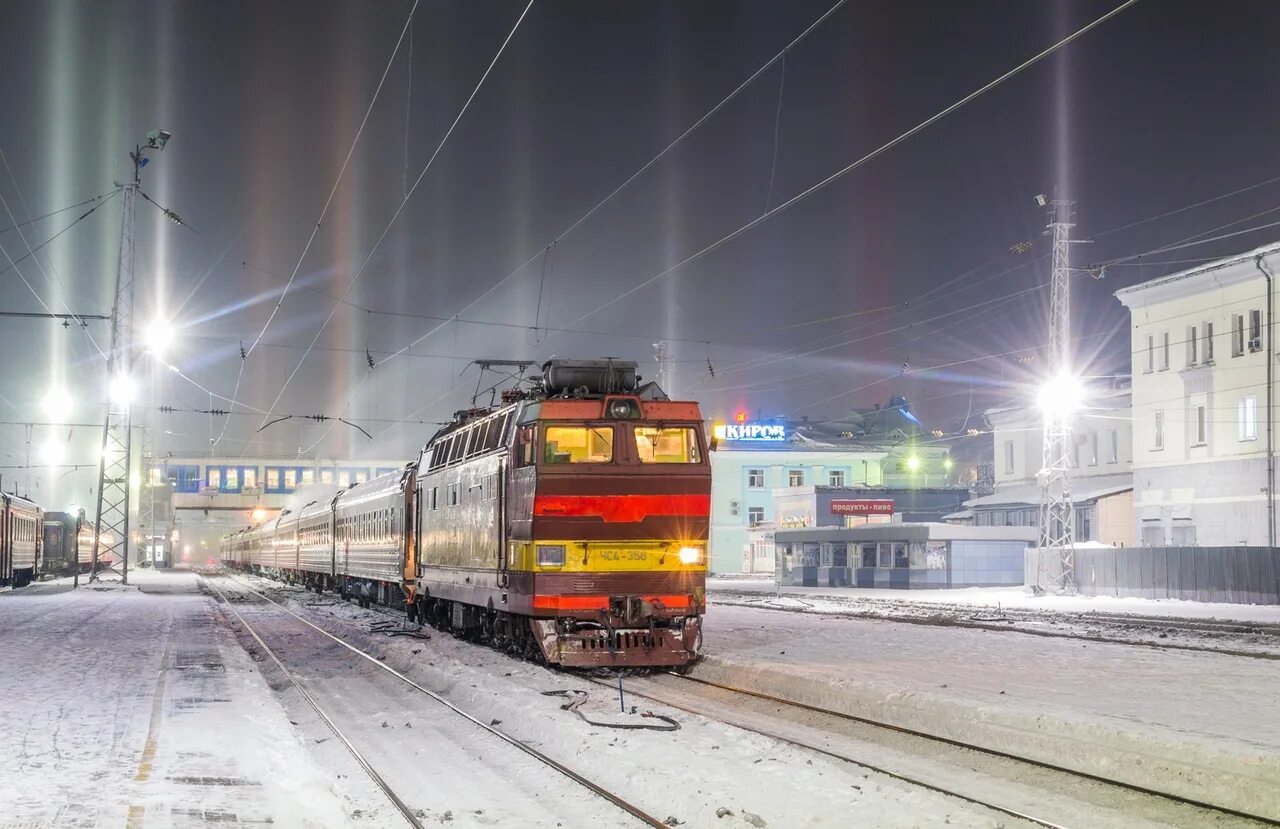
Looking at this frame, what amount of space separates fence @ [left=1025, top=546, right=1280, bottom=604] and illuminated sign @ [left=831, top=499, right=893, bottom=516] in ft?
69.1

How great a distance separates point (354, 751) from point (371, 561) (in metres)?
22.3

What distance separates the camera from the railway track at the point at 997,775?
9266 millimetres

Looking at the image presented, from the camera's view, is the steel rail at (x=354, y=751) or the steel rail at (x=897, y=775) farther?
the steel rail at (x=354, y=751)

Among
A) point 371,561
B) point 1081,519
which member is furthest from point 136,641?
point 1081,519

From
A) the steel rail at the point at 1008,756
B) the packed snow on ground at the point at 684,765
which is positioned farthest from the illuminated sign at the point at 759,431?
the steel rail at the point at 1008,756

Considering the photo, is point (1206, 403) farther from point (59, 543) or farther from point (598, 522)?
point (59, 543)

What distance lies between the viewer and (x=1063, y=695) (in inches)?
566

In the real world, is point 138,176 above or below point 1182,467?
above

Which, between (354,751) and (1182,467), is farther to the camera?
(1182,467)

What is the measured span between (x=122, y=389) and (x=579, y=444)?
32733 millimetres

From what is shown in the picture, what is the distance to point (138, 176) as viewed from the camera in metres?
45.4

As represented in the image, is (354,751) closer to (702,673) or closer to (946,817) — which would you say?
(946,817)

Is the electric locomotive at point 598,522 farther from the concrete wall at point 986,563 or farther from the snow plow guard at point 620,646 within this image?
the concrete wall at point 986,563

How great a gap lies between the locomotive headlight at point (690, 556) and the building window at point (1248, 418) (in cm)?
3724
